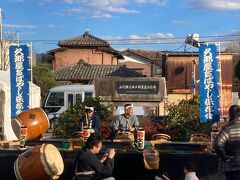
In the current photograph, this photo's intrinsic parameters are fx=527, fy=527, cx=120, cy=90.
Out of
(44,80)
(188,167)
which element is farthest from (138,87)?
(44,80)

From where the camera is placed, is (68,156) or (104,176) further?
(68,156)

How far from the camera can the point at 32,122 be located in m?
11.4

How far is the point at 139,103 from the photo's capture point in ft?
64.5

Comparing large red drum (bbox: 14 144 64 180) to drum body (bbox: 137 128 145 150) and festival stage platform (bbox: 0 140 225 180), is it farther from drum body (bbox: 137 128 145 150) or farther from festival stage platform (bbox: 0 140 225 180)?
drum body (bbox: 137 128 145 150)

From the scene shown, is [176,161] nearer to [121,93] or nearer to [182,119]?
[182,119]

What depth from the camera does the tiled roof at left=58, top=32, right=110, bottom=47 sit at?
158 ft

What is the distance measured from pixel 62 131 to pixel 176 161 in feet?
22.1

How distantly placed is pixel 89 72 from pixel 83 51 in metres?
8.88

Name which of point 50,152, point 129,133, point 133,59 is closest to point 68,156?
point 50,152

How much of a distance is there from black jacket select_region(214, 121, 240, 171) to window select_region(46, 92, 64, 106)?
1945 centimetres

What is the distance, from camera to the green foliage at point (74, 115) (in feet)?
49.6

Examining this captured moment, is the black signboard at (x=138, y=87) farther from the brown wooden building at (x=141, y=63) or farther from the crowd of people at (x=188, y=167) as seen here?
the brown wooden building at (x=141, y=63)

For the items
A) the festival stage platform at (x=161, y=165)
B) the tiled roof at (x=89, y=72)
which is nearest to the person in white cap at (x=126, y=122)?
the festival stage platform at (x=161, y=165)

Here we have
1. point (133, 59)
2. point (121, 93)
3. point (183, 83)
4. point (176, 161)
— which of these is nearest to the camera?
point (176, 161)
